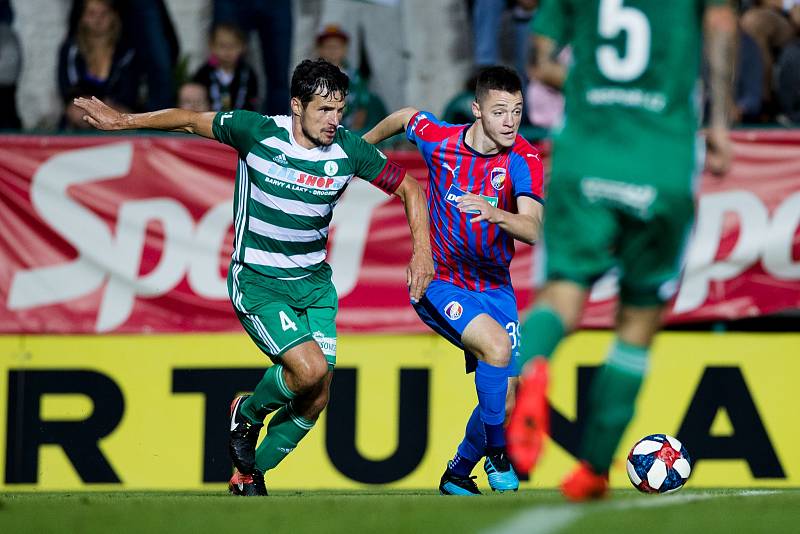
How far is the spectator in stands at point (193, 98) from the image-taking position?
1104cm

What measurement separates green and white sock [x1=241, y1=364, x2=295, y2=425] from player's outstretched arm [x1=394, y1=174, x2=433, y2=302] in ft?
2.96

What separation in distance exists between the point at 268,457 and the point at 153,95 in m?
4.20

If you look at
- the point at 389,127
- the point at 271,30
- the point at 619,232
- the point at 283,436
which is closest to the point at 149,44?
the point at 271,30

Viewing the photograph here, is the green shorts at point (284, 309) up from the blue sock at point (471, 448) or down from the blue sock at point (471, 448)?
up

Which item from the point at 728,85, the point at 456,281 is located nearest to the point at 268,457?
the point at 456,281

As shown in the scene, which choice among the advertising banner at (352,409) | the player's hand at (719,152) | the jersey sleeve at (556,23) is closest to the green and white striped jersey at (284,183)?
the jersey sleeve at (556,23)

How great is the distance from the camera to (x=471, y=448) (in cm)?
824

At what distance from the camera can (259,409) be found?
26.5ft

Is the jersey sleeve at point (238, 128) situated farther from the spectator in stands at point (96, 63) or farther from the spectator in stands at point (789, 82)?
the spectator in stands at point (789, 82)

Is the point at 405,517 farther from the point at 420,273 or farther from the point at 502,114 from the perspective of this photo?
the point at 502,114

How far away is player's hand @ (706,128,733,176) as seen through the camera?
5.29 meters

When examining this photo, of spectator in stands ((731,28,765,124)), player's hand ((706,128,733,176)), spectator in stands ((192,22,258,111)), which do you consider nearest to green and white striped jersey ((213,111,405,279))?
player's hand ((706,128,733,176))

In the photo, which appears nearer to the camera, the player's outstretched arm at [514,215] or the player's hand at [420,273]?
the player's outstretched arm at [514,215]

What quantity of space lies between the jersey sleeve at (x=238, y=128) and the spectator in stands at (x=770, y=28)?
5.27 m
